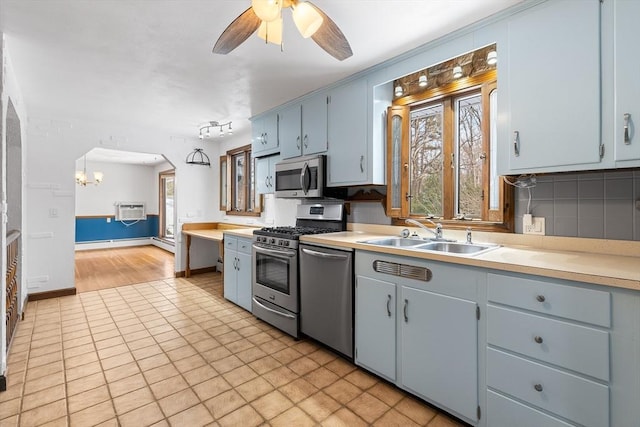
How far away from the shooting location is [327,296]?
240 centimetres

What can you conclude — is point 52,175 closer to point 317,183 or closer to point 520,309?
point 317,183

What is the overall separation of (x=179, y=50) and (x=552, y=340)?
2904mm

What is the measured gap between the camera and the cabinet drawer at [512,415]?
1373 millimetres

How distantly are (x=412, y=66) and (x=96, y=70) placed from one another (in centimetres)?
265

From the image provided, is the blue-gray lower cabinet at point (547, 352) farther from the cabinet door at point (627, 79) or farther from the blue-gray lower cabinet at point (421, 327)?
the cabinet door at point (627, 79)

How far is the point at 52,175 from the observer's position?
3.95 metres

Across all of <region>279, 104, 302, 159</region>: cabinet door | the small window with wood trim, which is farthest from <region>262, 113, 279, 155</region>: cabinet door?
the small window with wood trim

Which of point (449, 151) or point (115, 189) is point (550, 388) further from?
point (115, 189)

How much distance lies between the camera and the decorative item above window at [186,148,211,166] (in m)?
5.12

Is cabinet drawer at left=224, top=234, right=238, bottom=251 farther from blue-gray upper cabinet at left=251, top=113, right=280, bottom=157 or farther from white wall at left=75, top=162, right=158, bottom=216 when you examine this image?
white wall at left=75, top=162, right=158, bottom=216

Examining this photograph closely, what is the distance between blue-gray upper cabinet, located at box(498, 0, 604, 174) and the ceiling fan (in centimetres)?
100

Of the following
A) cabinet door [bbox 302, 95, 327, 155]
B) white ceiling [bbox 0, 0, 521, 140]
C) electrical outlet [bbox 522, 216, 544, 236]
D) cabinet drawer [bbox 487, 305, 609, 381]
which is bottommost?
cabinet drawer [bbox 487, 305, 609, 381]

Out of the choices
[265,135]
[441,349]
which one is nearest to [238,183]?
[265,135]

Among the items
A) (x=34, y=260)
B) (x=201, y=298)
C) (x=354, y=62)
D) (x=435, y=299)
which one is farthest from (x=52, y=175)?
(x=435, y=299)
